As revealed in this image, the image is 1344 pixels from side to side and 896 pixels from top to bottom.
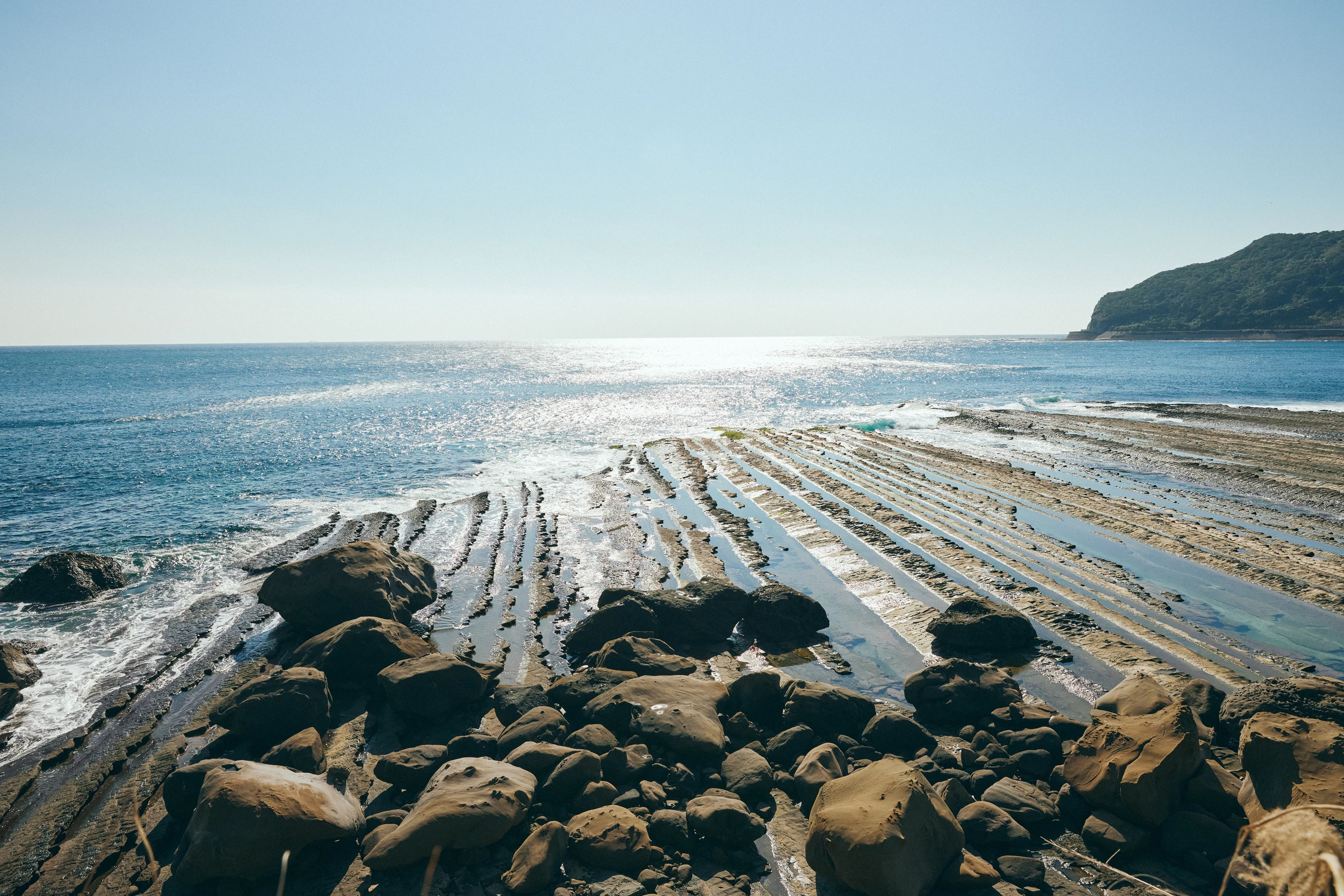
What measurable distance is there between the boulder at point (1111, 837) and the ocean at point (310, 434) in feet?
50.0

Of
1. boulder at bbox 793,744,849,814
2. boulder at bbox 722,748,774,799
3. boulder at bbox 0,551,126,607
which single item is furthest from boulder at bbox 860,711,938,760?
boulder at bbox 0,551,126,607

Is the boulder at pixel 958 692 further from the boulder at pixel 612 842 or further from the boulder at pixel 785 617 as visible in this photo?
the boulder at pixel 612 842

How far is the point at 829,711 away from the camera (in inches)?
390

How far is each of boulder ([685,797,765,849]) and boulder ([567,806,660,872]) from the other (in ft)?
1.86

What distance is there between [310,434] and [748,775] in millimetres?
49511

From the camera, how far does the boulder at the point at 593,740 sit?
356 inches

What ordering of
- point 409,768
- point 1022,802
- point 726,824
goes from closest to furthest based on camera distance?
point 726,824, point 1022,802, point 409,768

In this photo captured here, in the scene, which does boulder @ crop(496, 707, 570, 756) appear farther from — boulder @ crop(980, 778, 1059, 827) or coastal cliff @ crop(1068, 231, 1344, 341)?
coastal cliff @ crop(1068, 231, 1344, 341)

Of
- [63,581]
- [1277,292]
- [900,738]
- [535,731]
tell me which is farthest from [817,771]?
[1277,292]

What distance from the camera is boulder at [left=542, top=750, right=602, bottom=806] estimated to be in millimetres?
8273

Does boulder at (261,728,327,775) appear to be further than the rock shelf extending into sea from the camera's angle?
Yes

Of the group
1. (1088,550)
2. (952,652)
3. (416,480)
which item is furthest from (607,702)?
(416,480)

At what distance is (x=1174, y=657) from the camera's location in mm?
12094

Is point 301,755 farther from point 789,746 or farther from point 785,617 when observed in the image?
point 785,617
